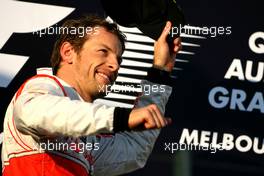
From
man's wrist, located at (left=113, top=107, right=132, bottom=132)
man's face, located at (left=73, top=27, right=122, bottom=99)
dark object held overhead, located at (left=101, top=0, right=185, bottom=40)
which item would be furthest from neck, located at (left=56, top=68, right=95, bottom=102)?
man's wrist, located at (left=113, top=107, right=132, bottom=132)

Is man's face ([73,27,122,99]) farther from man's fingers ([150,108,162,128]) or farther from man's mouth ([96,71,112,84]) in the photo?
man's fingers ([150,108,162,128])

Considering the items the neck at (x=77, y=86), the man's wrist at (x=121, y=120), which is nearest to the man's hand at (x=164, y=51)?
the neck at (x=77, y=86)

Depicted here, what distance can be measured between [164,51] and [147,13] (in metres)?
0.21

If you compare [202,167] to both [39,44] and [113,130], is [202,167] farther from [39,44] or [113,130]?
[113,130]

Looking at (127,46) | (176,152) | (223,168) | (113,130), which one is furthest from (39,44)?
(113,130)

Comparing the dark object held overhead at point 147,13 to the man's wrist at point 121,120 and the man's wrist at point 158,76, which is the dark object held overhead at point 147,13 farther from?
the man's wrist at point 121,120

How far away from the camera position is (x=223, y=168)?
343cm

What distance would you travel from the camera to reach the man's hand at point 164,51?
2.30m

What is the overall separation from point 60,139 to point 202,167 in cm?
144

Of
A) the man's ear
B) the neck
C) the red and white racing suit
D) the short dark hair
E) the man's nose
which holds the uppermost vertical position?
the short dark hair

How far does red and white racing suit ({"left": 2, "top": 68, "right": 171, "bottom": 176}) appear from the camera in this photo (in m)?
1.81

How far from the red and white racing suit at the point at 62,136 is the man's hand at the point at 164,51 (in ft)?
0.30

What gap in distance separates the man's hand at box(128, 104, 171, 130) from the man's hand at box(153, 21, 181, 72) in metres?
0.54

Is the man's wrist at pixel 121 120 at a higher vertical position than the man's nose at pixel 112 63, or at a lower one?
lower
